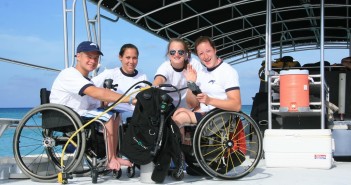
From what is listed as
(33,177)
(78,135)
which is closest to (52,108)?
(78,135)

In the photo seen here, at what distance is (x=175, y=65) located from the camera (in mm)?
3969

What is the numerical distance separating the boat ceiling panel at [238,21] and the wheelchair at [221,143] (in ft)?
11.0

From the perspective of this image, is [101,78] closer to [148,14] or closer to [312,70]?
[148,14]

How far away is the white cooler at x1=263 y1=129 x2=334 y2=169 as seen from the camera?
4723mm

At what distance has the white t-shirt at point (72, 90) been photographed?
363 centimetres

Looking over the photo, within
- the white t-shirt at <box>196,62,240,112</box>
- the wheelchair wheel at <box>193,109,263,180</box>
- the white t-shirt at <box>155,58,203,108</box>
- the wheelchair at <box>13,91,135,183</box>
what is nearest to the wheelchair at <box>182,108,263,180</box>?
the wheelchair wheel at <box>193,109,263,180</box>

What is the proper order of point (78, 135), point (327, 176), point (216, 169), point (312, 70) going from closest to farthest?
point (78, 135) → point (216, 169) → point (327, 176) → point (312, 70)

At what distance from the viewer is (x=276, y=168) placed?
468 centimetres

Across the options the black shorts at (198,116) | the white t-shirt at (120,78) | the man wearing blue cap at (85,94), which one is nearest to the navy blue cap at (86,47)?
the man wearing blue cap at (85,94)

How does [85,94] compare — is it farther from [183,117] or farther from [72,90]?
[183,117]

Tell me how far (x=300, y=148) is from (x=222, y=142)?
4.67ft

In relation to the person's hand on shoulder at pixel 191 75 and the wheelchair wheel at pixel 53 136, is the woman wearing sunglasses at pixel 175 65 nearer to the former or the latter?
the person's hand on shoulder at pixel 191 75

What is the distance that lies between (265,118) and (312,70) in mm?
1886

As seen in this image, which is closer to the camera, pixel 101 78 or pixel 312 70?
pixel 101 78
